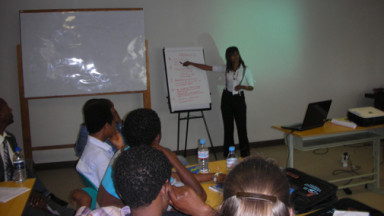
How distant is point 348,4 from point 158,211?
5.64 metres

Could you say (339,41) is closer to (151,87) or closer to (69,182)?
(151,87)

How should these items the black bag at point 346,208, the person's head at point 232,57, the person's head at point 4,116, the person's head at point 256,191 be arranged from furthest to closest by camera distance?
the person's head at point 232,57, the person's head at point 4,116, the black bag at point 346,208, the person's head at point 256,191

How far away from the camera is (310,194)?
1540 mm

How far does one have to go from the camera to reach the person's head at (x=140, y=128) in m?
1.57

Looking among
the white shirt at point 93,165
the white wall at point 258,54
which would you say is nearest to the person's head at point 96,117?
the white shirt at point 93,165

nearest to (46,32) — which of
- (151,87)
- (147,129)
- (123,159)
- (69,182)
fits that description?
(151,87)

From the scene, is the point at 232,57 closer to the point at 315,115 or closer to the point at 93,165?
the point at 315,115

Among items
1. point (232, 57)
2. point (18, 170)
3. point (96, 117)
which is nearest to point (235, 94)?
point (232, 57)

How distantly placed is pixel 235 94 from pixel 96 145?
2.80 meters

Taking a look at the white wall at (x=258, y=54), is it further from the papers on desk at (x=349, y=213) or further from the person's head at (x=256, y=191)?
the person's head at (x=256, y=191)

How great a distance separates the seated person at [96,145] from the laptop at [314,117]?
6.02ft

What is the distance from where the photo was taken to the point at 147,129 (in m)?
1.58

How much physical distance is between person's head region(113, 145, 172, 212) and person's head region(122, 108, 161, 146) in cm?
46

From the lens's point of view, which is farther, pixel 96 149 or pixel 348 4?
pixel 348 4
